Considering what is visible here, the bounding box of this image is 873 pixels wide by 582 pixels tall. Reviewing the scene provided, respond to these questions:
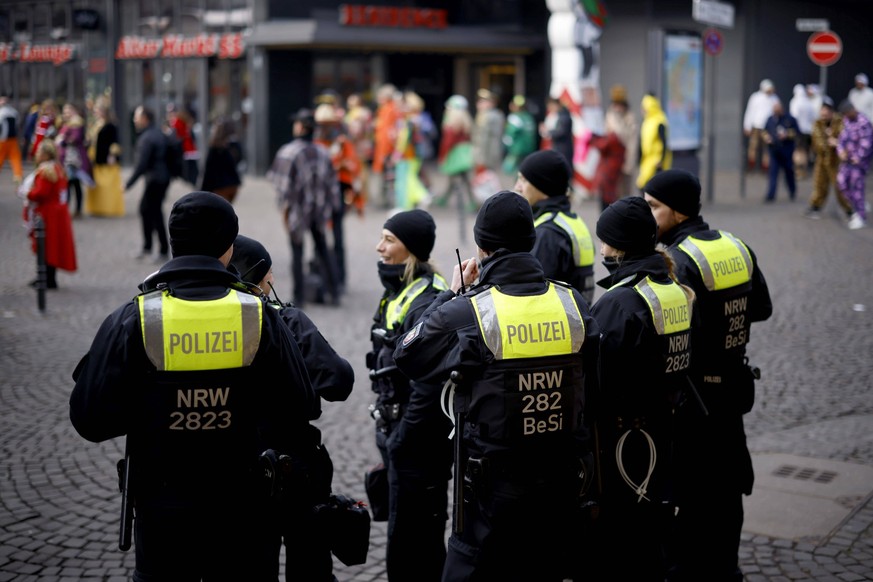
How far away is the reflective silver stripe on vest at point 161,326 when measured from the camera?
3.61m

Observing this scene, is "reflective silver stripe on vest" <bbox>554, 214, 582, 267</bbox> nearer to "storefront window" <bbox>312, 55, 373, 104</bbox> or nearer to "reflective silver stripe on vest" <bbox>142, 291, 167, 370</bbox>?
"reflective silver stripe on vest" <bbox>142, 291, 167, 370</bbox>

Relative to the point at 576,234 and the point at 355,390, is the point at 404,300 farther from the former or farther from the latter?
the point at 355,390

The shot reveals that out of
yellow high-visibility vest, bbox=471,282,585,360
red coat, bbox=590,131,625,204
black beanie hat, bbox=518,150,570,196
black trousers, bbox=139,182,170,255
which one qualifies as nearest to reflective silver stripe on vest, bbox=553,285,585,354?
yellow high-visibility vest, bbox=471,282,585,360

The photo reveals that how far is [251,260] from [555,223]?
6.77 ft

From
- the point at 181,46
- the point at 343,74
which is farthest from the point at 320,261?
the point at 181,46

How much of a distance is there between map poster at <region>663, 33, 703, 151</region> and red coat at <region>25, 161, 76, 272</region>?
11.2m

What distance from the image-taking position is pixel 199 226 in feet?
12.3

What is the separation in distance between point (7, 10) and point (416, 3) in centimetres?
1417

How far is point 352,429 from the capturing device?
7.71m

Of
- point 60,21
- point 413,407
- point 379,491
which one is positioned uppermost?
point 60,21

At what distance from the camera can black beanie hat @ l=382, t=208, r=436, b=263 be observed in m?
5.15

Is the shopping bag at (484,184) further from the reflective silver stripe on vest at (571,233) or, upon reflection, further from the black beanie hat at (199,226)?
the black beanie hat at (199,226)

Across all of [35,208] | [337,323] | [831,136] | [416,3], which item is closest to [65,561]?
[337,323]

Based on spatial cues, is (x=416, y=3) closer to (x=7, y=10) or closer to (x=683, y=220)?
(x=7, y=10)
